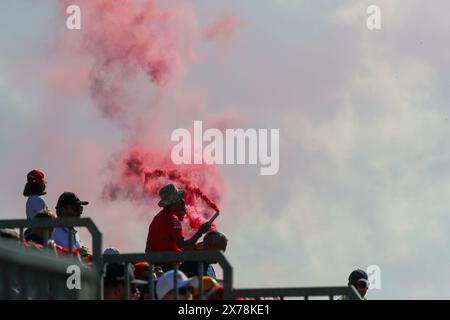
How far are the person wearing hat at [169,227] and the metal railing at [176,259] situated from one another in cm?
382

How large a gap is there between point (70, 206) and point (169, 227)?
63.7 inches

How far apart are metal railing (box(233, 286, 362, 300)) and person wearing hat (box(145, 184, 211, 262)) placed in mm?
3622

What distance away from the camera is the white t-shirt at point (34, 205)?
19.0 m

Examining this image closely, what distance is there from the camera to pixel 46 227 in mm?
14953

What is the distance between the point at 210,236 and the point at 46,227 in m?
4.15

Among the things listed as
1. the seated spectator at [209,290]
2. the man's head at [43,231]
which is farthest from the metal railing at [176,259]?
the man's head at [43,231]

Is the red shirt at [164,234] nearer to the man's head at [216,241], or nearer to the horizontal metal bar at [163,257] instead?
the man's head at [216,241]

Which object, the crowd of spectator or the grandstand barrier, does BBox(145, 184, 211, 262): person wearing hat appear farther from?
the grandstand barrier

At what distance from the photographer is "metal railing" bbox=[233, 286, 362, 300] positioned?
51.0 ft

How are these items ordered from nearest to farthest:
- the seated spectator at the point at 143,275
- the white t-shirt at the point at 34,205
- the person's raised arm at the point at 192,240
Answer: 1. the seated spectator at the point at 143,275
2. the white t-shirt at the point at 34,205
3. the person's raised arm at the point at 192,240

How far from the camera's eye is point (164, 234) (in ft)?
63.0

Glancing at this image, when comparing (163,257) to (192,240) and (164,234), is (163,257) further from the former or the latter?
(192,240)
